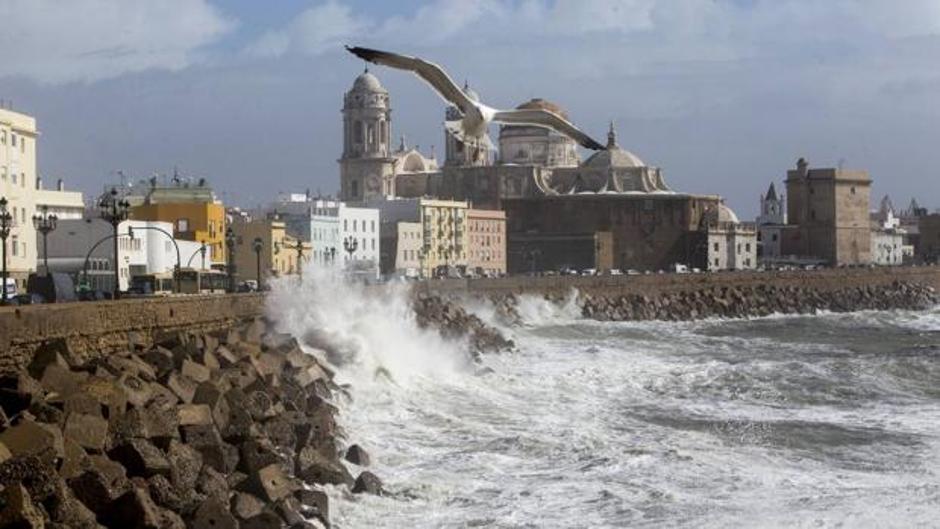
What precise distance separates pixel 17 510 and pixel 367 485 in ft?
15.3

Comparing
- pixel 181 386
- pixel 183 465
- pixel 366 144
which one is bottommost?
pixel 183 465

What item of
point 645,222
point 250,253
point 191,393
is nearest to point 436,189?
point 645,222

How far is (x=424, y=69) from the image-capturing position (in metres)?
17.2

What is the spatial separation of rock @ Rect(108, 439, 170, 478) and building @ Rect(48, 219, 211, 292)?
2827 centimetres

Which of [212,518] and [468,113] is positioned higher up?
[468,113]

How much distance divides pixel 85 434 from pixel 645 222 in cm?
7263

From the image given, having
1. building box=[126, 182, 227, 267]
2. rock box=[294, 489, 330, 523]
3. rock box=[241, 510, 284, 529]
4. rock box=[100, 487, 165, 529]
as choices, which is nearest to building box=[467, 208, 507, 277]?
building box=[126, 182, 227, 267]

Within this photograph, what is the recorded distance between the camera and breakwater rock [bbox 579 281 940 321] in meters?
53.9

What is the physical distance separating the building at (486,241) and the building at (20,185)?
39.5 metres

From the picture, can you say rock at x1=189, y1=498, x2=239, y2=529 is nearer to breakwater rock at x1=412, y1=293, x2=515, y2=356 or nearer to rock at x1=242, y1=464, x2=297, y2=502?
rock at x1=242, y1=464, x2=297, y2=502

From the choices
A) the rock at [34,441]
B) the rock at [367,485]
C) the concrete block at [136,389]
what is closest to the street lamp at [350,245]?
the concrete block at [136,389]

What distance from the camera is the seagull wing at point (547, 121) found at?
1777 cm

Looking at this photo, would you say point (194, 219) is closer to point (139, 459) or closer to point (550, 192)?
point (550, 192)

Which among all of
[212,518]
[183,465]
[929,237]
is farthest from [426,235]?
[212,518]
